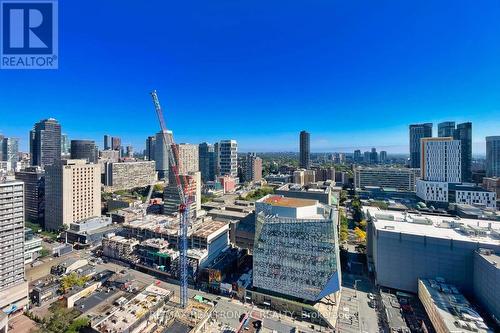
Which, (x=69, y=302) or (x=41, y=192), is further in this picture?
(x=41, y=192)

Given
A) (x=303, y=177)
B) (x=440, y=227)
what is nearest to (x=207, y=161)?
(x=303, y=177)

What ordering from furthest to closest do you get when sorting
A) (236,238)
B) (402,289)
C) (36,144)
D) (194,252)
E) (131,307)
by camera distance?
1. (36,144)
2. (236,238)
3. (194,252)
4. (402,289)
5. (131,307)

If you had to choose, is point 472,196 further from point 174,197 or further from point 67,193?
point 67,193

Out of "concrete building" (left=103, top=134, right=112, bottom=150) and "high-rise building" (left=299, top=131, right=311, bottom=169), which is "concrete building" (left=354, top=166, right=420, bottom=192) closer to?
"high-rise building" (left=299, top=131, right=311, bottom=169)

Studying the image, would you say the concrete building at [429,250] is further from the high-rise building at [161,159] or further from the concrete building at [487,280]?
the high-rise building at [161,159]

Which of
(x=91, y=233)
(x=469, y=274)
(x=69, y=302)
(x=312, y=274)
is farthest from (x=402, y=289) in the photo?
(x=91, y=233)

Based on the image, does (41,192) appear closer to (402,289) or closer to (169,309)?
(169,309)

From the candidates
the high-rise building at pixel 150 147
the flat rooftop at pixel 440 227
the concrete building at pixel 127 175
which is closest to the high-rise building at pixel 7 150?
the concrete building at pixel 127 175

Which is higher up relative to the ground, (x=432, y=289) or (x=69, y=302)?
(x=432, y=289)

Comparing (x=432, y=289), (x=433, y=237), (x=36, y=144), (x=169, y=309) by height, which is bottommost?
(x=169, y=309)
